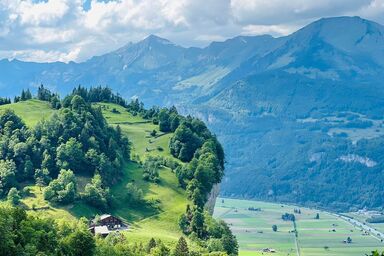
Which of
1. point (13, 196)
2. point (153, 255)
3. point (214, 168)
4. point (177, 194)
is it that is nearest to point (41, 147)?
point (13, 196)

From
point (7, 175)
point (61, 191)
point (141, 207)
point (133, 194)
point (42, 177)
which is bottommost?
point (141, 207)

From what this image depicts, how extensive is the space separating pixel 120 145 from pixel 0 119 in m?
36.2

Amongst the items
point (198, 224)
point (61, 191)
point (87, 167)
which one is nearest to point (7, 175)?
point (61, 191)

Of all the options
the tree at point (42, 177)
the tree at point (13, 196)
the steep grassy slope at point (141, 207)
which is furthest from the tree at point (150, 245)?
the tree at point (42, 177)

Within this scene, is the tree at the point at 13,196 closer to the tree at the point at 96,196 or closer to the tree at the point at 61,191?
the tree at the point at 61,191

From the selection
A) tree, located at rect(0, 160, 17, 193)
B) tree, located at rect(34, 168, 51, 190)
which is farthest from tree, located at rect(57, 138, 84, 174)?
tree, located at rect(0, 160, 17, 193)

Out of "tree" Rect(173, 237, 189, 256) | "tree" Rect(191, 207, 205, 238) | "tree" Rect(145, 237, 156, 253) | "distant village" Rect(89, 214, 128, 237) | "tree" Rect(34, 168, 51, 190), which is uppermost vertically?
"tree" Rect(34, 168, 51, 190)

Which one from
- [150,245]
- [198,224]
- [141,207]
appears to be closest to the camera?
[150,245]

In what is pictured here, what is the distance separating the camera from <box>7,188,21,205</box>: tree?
450 ft

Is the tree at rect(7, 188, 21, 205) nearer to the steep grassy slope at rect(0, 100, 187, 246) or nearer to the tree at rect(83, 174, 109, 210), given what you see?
the steep grassy slope at rect(0, 100, 187, 246)

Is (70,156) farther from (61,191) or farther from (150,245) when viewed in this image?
(150,245)

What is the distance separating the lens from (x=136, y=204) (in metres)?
156

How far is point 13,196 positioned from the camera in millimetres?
138625

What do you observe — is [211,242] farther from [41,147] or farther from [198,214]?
[41,147]
